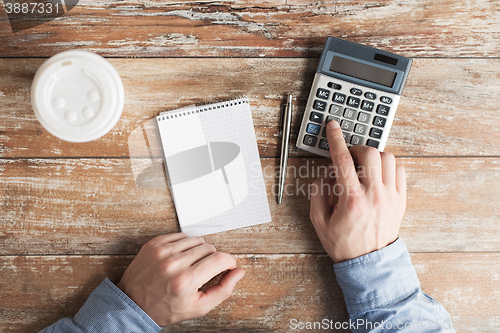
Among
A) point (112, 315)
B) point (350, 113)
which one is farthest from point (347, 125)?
point (112, 315)

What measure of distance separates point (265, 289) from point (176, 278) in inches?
6.7

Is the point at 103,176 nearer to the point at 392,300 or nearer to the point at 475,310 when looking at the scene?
the point at 392,300

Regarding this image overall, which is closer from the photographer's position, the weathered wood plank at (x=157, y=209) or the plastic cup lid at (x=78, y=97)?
the plastic cup lid at (x=78, y=97)

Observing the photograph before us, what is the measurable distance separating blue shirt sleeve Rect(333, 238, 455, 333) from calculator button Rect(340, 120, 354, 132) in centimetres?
21

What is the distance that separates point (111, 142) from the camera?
57cm

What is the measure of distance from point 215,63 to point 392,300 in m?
0.50

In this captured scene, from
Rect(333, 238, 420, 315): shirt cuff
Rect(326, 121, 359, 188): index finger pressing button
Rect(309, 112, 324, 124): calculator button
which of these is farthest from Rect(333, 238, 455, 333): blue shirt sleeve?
Rect(309, 112, 324, 124): calculator button

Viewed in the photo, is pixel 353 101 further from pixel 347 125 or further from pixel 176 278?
pixel 176 278

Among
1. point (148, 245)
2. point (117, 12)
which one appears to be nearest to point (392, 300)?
point (148, 245)

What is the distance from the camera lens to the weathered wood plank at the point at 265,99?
56 centimetres

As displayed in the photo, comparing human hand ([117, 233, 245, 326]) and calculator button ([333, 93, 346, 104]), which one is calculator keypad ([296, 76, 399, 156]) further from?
human hand ([117, 233, 245, 326])

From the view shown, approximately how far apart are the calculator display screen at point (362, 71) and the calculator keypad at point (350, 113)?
0.02 m

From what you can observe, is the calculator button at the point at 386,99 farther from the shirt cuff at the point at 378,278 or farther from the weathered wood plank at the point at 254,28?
the shirt cuff at the point at 378,278

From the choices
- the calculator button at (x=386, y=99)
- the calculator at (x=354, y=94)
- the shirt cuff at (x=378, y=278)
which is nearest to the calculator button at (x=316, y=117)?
the calculator at (x=354, y=94)
